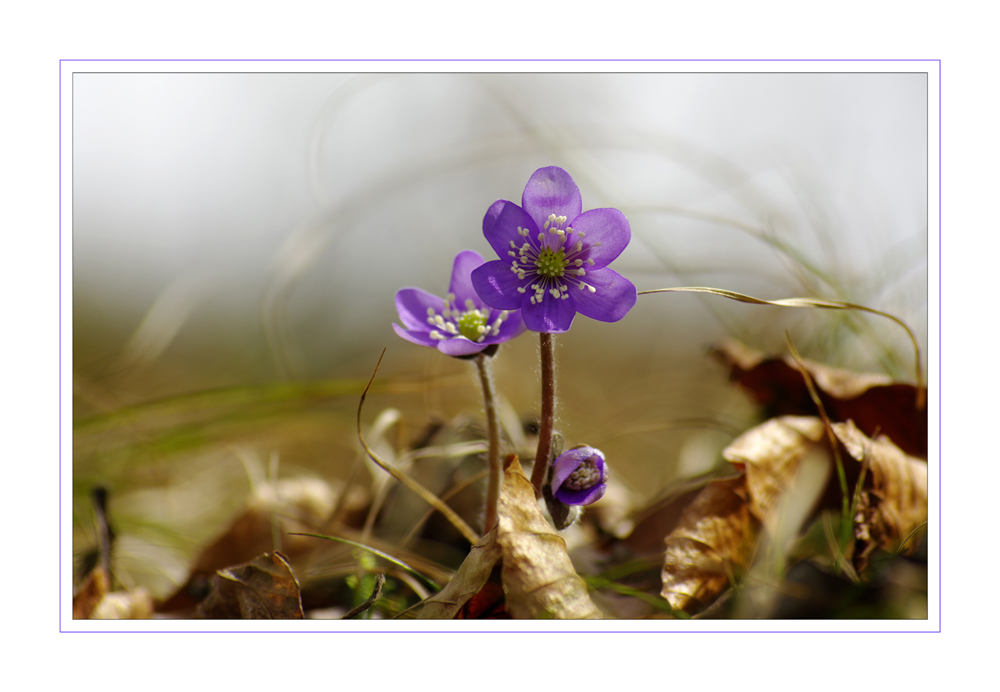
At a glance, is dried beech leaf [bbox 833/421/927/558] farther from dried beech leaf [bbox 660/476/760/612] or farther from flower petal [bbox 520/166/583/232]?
flower petal [bbox 520/166/583/232]

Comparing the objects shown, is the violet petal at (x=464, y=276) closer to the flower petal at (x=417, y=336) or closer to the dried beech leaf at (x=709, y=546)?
the flower petal at (x=417, y=336)

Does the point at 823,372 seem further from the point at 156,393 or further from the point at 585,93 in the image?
the point at 156,393

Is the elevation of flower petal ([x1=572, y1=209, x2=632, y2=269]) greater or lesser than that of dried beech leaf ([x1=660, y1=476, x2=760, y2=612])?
greater

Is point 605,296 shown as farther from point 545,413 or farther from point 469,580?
point 469,580

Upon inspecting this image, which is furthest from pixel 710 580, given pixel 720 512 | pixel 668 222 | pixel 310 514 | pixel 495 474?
pixel 668 222

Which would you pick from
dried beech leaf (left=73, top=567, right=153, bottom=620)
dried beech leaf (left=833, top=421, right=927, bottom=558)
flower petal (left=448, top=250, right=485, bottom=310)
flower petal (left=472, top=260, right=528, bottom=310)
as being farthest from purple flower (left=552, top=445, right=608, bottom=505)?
dried beech leaf (left=73, top=567, right=153, bottom=620)
